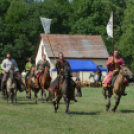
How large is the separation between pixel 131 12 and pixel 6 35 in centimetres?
2111

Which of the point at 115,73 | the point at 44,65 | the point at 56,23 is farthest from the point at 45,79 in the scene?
the point at 56,23

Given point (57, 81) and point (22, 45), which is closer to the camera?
point (57, 81)

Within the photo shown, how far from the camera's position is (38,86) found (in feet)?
56.7

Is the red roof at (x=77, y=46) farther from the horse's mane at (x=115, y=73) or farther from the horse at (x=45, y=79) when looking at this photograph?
the horse's mane at (x=115, y=73)

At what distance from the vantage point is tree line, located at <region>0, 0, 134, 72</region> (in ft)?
183

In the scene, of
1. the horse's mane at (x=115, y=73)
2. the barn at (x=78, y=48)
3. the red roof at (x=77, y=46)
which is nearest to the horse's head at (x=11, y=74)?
the horse's mane at (x=115, y=73)

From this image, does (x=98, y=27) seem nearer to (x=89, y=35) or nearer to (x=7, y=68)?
(x=89, y=35)

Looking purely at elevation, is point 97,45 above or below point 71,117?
below

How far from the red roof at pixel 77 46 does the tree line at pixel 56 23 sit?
4.52m

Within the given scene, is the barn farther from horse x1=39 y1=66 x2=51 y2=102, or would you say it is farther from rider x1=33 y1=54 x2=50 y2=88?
horse x1=39 y1=66 x2=51 y2=102

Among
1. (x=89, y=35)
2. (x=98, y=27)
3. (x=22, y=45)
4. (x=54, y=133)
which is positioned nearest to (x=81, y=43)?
(x=89, y=35)

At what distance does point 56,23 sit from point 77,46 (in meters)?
10.3

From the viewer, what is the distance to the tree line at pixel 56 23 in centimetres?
5572

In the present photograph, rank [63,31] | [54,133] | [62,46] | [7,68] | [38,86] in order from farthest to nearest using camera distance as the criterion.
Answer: [63,31], [62,46], [38,86], [7,68], [54,133]
